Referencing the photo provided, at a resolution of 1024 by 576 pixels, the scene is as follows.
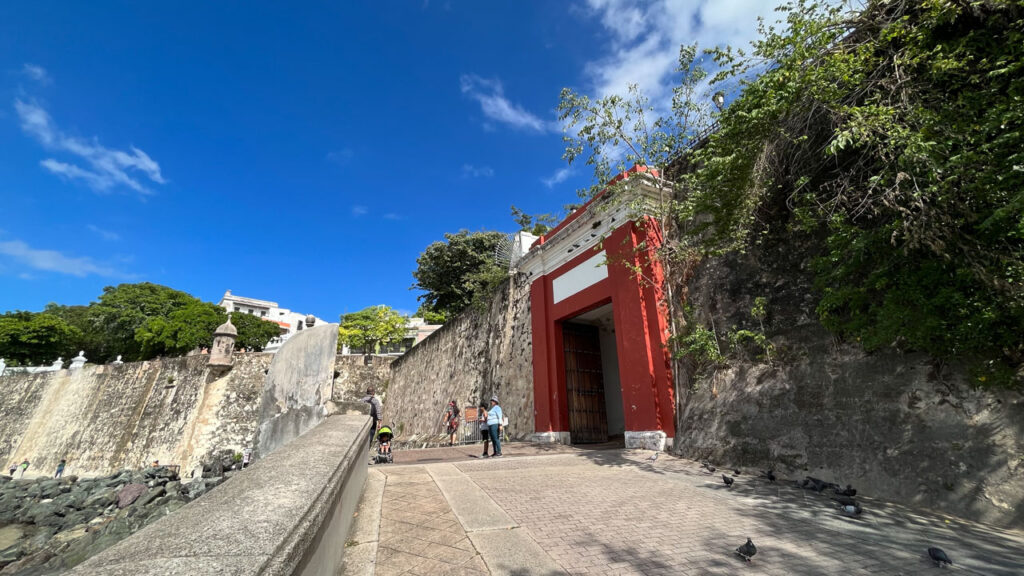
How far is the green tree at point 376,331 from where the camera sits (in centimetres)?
3331

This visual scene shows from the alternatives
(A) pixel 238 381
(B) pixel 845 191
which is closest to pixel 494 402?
(B) pixel 845 191

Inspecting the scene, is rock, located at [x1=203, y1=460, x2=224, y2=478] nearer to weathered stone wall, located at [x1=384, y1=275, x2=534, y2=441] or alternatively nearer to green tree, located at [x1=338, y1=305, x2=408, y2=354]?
weathered stone wall, located at [x1=384, y1=275, x2=534, y2=441]

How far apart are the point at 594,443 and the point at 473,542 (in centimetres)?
813

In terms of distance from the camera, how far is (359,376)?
22.5m

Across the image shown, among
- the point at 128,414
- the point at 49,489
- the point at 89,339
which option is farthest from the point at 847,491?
the point at 89,339

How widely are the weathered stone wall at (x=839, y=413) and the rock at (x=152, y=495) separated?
12364 mm

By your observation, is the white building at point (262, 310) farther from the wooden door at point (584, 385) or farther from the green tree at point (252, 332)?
the wooden door at point (584, 385)

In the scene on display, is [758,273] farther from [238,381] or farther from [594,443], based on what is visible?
[238,381]

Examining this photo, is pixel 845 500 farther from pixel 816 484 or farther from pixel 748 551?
pixel 748 551

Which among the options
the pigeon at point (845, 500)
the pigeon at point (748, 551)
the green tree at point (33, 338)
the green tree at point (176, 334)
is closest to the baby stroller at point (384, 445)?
the pigeon at point (748, 551)

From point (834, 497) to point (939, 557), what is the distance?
6.31 ft

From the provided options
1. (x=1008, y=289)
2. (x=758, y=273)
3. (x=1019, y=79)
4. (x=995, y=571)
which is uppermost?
(x=1019, y=79)

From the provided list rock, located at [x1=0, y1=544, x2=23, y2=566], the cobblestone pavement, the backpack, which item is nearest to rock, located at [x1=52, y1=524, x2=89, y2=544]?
rock, located at [x1=0, y1=544, x2=23, y2=566]

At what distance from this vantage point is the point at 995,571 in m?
2.63
